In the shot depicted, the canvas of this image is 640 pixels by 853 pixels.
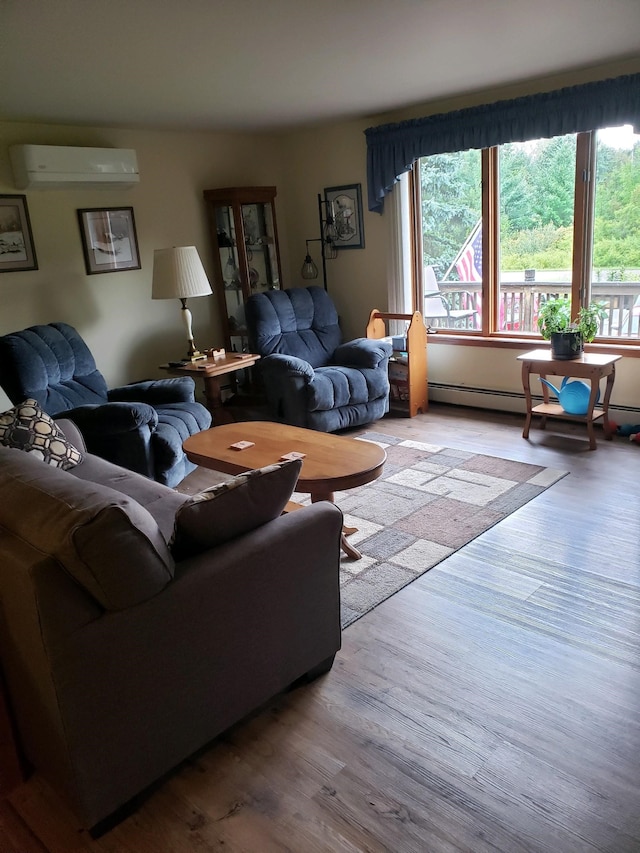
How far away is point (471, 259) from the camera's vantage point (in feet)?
16.1

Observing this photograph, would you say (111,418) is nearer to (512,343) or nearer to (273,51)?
(273,51)

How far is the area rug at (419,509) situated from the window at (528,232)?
1333 mm

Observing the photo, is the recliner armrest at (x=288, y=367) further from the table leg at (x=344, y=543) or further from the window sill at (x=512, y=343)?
the table leg at (x=344, y=543)

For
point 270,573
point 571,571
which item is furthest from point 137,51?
point 571,571

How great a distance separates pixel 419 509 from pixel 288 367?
1.53m

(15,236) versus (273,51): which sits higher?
(273,51)

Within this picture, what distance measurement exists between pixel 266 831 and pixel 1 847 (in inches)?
25.9

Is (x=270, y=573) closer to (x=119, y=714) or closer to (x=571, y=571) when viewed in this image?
(x=119, y=714)

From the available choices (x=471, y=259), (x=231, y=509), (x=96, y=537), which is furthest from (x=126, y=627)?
(x=471, y=259)

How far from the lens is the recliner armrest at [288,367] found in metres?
4.39

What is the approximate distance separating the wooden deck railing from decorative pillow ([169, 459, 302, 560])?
3.24 m

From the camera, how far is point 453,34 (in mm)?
3008

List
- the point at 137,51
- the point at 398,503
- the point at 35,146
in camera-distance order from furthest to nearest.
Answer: the point at 35,146, the point at 398,503, the point at 137,51

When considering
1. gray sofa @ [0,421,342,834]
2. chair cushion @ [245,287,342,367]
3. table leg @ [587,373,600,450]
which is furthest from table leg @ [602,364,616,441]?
gray sofa @ [0,421,342,834]
